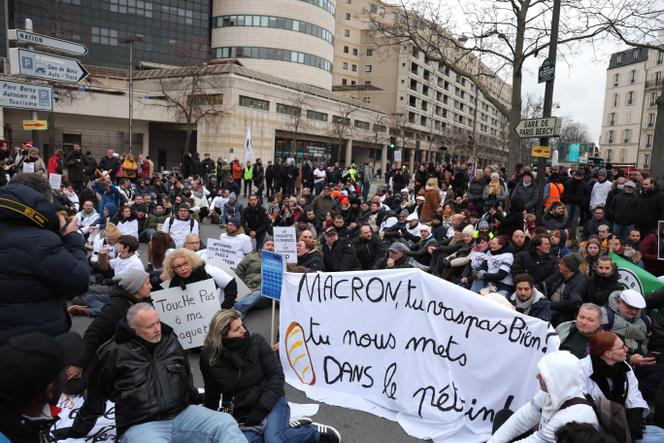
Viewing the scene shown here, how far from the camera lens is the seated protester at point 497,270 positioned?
689cm

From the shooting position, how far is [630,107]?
7244 centimetres

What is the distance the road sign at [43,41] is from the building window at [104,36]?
51253mm

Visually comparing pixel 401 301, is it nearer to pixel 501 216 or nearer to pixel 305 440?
pixel 305 440

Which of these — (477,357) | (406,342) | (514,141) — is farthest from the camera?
(514,141)

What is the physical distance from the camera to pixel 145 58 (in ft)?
181

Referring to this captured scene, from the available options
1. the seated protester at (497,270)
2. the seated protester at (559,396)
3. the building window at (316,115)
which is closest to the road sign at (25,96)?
the seated protester at (497,270)

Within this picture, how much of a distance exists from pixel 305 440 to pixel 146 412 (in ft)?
4.16

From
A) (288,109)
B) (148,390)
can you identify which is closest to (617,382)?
(148,390)

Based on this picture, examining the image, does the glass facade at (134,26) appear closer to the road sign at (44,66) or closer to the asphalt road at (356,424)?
the road sign at (44,66)

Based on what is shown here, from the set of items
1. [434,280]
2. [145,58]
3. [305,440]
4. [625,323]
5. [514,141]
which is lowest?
[305,440]

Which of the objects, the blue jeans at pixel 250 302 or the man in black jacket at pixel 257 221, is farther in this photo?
the man in black jacket at pixel 257 221

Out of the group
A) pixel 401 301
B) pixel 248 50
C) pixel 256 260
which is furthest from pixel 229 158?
pixel 401 301

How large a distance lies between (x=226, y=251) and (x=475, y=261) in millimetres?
4415

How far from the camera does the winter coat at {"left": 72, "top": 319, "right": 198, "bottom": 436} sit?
3.50 metres
